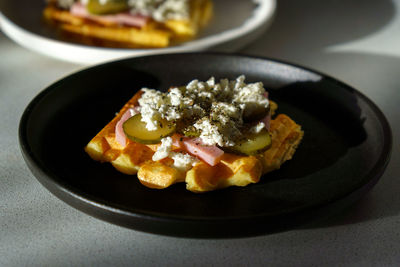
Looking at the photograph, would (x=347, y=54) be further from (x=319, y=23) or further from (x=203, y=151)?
(x=203, y=151)

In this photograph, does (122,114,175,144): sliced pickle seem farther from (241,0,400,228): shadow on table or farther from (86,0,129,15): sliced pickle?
(86,0,129,15): sliced pickle

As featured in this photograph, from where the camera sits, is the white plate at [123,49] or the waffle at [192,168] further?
the white plate at [123,49]

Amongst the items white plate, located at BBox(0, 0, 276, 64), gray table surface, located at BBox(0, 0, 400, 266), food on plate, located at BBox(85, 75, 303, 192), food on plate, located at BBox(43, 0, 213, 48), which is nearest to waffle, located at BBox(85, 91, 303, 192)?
food on plate, located at BBox(85, 75, 303, 192)

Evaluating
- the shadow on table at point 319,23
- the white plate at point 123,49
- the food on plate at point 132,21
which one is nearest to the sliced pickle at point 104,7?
the food on plate at point 132,21

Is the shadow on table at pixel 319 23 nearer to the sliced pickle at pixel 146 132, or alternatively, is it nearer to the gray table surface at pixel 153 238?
the gray table surface at pixel 153 238

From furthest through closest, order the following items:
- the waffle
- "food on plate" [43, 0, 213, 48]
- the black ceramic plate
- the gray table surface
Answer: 1. "food on plate" [43, 0, 213, 48]
2. the waffle
3. the gray table surface
4. the black ceramic plate

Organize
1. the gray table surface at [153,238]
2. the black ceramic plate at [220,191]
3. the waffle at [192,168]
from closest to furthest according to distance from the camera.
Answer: the black ceramic plate at [220,191] → the gray table surface at [153,238] → the waffle at [192,168]

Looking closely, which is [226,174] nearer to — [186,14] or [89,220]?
[89,220]
